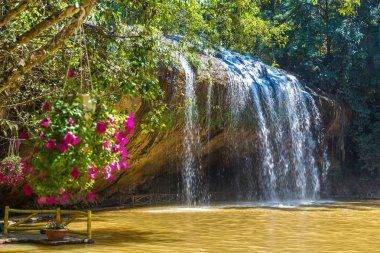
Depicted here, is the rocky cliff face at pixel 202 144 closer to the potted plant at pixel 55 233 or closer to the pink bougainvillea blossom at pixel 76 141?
the potted plant at pixel 55 233

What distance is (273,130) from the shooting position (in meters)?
20.8

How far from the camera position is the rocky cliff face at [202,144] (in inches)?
672

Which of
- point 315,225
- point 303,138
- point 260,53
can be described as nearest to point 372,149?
point 303,138

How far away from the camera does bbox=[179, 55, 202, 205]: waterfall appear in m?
17.2

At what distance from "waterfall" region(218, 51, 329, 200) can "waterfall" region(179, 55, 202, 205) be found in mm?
1490

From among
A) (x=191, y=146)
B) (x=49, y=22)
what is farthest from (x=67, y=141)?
(x=191, y=146)

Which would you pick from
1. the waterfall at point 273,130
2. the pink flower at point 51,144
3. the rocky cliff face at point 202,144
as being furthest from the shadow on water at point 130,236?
the waterfall at point 273,130

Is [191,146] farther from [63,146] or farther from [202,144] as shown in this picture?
[63,146]

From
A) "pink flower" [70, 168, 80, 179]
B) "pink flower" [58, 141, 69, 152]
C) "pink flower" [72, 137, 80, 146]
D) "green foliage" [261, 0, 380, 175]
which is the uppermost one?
"green foliage" [261, 0, 380, 175]

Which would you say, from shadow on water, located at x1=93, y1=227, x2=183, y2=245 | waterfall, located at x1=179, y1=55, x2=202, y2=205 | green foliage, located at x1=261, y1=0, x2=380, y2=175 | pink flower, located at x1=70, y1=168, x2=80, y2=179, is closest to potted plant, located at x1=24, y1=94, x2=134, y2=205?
pink flower, located at x1=70, y1=168, x2=80, y2=179

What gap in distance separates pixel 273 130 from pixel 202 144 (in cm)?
301

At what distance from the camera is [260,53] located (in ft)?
87.1

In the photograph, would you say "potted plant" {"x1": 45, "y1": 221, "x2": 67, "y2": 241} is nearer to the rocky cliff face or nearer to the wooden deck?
the wooden deck

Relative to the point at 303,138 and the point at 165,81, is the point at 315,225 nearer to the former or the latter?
the point at 165,81
